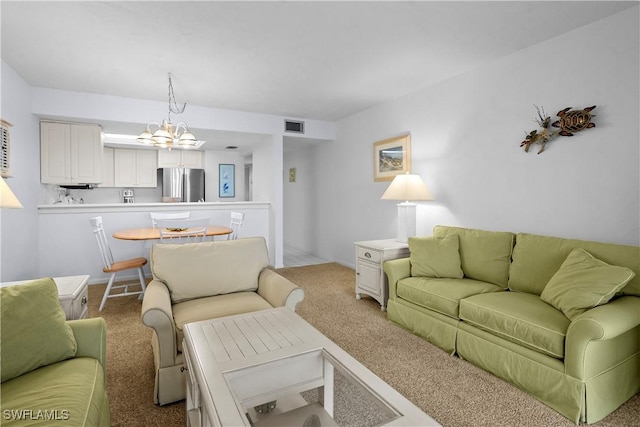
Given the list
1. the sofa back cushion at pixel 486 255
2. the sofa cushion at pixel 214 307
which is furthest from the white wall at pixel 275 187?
the sofa back cushion at pixel 486 255

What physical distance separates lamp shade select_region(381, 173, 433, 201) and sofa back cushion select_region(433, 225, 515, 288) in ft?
2.14

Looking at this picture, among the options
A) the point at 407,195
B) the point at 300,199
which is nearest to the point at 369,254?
the point at 407,195

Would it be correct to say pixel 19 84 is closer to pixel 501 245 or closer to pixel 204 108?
pixel 204 108

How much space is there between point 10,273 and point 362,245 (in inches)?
144

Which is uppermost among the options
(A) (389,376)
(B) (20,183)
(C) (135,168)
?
(C) (135,168)

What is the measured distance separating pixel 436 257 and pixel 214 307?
1.96 meters

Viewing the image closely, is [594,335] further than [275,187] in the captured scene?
No

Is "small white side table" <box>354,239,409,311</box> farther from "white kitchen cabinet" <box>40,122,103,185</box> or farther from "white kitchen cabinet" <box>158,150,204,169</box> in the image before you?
"white kitchen cabinet" <box>158,150,204,169</box>

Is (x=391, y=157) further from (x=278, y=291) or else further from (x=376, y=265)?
(x=278, y=291)

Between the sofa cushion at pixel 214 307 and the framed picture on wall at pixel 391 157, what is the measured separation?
2.72 metres

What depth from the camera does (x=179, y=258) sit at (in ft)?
7.98

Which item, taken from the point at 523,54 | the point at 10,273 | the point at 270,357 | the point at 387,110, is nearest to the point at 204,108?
the point at 387,110

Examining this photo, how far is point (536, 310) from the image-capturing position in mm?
2111

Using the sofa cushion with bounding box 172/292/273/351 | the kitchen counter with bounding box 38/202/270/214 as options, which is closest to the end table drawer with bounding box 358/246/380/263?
the sofa cushion with bounding box 172/292/273/351
